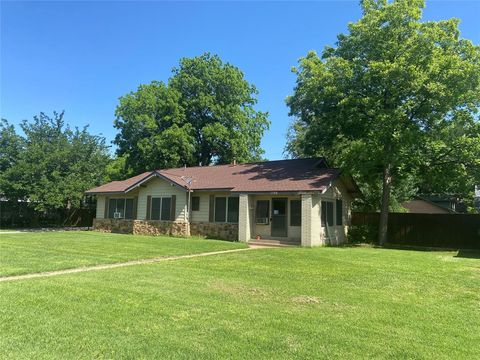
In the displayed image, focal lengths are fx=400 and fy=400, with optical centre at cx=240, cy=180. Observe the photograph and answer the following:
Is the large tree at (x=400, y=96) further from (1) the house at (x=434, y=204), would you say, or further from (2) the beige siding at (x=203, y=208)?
(1) the house at (x=434, y=204)

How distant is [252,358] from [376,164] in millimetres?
16426

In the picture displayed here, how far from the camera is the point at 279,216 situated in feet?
65.2

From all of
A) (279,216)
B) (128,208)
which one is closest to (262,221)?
(279,216)

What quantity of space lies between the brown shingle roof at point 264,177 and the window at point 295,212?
0.99 m

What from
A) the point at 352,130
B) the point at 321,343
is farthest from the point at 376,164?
the point at 321,343

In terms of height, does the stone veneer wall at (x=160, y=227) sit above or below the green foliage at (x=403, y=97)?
below

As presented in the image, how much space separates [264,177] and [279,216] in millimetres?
2579

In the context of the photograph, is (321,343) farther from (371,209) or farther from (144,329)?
(371,209)

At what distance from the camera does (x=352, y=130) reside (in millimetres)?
20672

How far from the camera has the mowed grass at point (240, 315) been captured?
15.5 ft

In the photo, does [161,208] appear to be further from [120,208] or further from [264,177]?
[264,177]

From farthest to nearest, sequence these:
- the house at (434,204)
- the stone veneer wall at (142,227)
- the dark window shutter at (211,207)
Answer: the house at (434,204), the stone veneer wall at (142,227), the dark window shutter at (211,207)

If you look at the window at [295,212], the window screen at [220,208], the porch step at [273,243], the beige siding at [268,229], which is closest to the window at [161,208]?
the window screen at [220,208]

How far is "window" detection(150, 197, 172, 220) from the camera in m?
23.6
